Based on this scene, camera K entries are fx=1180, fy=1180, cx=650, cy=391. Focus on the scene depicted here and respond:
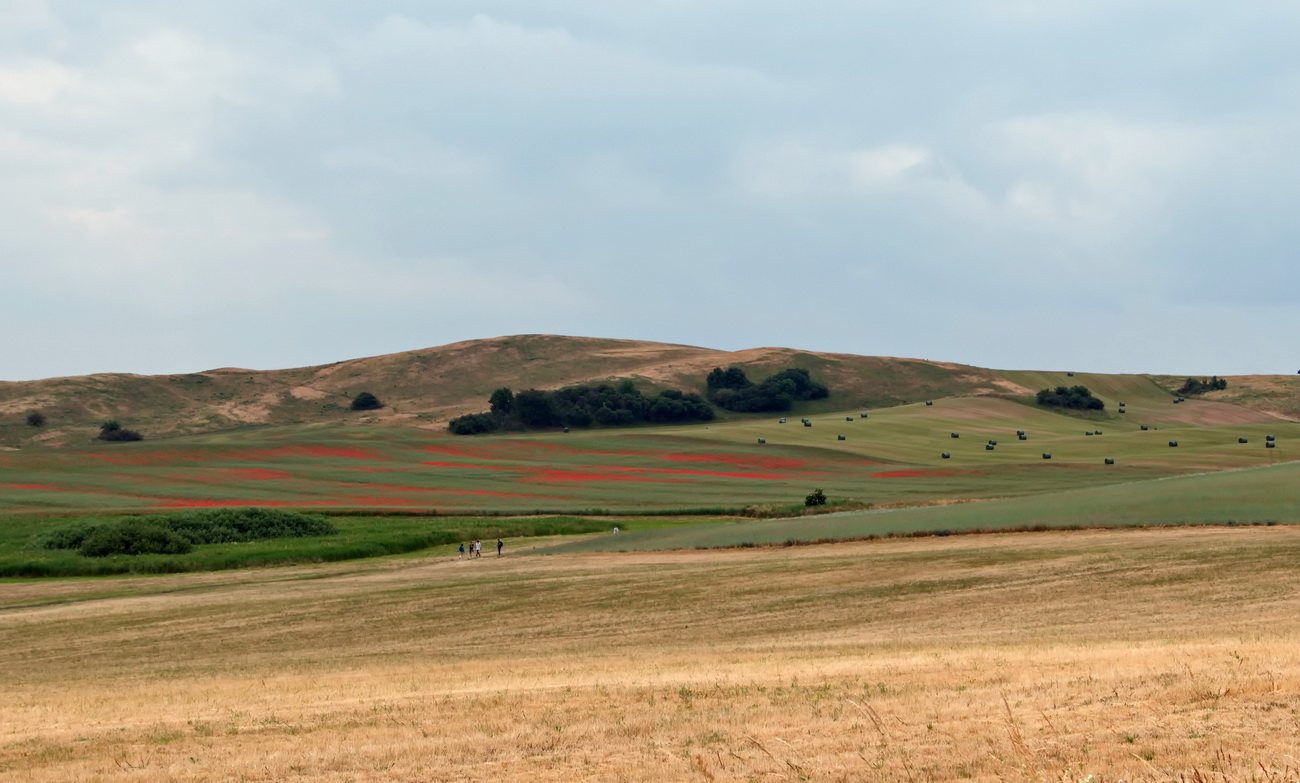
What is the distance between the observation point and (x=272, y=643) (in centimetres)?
3192

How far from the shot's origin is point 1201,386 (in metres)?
158

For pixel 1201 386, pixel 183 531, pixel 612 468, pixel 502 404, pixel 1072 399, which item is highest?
pixel 1201 386

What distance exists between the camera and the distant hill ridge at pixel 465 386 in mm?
148875

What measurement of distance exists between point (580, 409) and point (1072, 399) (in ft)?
196

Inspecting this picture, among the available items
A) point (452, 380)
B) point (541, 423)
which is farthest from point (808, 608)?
point (452, 380)

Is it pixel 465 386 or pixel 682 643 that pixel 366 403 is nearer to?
pixel 465 386

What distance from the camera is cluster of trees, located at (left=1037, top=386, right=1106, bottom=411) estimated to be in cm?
14288

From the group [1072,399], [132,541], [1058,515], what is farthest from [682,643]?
[1072,399]

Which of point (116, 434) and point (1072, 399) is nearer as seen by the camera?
point (116, 434)

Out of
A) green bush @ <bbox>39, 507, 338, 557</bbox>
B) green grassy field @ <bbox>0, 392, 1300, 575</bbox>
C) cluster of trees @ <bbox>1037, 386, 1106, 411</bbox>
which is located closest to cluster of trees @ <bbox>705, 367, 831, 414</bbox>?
green grassy field @ <bbox>0, 392, 1300, 575</bbox>

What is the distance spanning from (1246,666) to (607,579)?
2666cm

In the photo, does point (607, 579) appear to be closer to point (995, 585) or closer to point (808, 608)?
point (808, 608)

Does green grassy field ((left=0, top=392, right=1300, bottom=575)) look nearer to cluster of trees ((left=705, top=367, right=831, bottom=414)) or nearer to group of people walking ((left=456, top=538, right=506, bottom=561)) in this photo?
group of people walking ((left=456, top=538, right=506, bottom=561))

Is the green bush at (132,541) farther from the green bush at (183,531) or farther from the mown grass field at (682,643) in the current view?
the mown grass field at (682,643)
